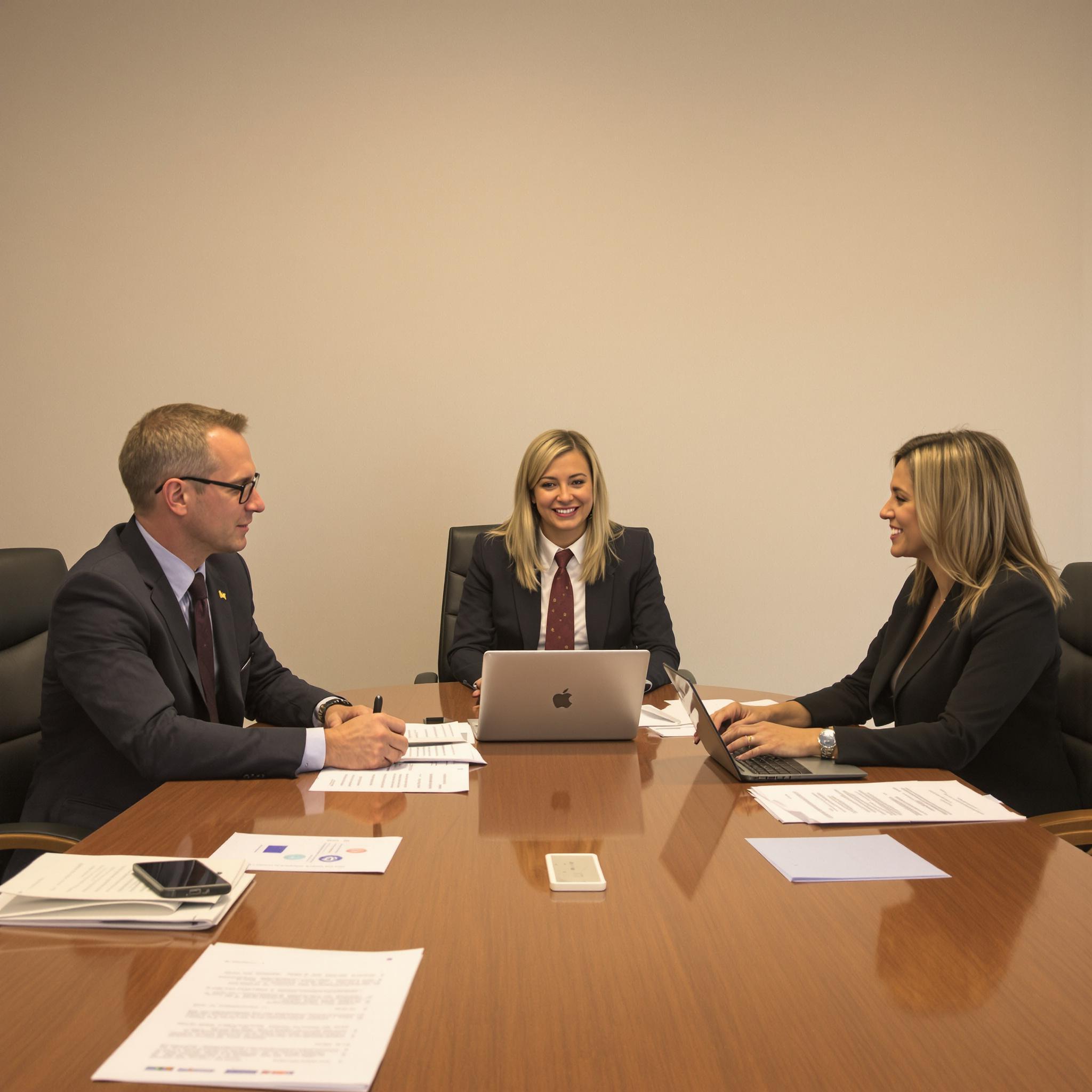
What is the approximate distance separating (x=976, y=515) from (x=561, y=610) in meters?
1.41

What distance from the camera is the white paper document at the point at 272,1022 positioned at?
2.86 ft

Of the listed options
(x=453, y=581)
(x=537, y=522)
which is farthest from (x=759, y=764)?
(x=453, y=581)

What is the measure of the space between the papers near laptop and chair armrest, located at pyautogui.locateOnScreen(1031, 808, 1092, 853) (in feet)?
0.47

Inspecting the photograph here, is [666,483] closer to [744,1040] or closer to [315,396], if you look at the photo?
[315,396]

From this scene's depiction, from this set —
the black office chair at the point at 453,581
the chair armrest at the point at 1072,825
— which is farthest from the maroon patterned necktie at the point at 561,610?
the chair armrest at the point at 1072,825

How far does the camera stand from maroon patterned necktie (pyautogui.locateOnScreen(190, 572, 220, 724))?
217 centimetres

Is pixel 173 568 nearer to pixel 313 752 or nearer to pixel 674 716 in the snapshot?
pixel 313 752

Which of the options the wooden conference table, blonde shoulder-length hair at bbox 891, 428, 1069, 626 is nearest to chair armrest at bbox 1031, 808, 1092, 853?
the wooden conference table

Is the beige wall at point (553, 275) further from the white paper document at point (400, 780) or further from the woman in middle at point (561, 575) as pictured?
the white paper document at point (400, 780)

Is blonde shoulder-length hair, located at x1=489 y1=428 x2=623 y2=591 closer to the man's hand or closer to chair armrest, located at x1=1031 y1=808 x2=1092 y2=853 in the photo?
the man's hand

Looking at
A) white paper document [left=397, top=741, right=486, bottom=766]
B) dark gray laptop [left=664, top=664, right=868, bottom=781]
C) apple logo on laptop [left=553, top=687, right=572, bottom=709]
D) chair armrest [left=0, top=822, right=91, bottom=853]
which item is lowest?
chair armrest [left=0, top=822, right=91, bottom=853]

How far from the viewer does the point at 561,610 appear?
319cm

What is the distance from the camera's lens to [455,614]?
11.3ft

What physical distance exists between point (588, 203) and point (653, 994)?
11.9 ft
